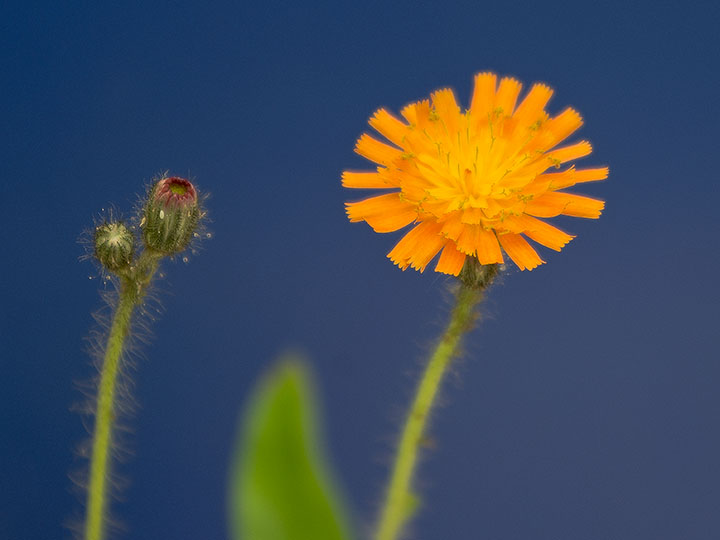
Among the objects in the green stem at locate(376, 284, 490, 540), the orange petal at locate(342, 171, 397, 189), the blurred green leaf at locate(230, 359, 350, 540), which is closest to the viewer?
the blurred green leaf at locate(230, 359, 350, 540)

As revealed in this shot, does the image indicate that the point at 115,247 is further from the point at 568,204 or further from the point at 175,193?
the point at 568,204

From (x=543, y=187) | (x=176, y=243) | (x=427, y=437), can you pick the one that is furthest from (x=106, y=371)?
(x=543, y=187)

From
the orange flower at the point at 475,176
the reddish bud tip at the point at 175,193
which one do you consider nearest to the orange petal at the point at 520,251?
the orange flower at the point at 475,176

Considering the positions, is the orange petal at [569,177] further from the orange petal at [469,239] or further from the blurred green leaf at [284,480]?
the blurred green leaf at [284,480]

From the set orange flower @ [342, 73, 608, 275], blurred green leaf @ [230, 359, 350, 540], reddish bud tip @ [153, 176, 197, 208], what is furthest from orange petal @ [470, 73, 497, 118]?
blurred green leaf @ [230, 359, 350, 540]

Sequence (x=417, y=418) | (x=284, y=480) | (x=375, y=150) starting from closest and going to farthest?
1. (x=284, y=480)
2. (x=417, y=418)
3. (x=375, y=150)

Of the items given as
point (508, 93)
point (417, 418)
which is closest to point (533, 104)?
point (508, 93)

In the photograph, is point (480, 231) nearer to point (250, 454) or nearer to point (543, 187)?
point (543, 187)

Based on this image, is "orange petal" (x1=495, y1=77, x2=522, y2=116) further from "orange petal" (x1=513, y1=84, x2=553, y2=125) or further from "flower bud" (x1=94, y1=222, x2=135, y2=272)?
A: "flower bud" (x1=94, y1=222, x2=135, y2=272)
